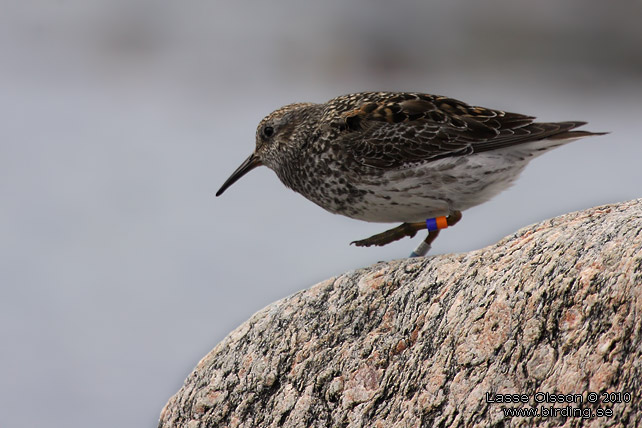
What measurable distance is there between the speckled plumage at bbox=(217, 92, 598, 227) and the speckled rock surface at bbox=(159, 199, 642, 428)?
3.13 ft

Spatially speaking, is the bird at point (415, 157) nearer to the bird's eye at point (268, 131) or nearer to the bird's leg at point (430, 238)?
the bird's leg at point (430, 238)

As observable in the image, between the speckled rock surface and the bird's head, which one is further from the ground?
the bird's head

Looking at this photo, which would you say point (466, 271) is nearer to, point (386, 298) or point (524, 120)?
point (386, 298)

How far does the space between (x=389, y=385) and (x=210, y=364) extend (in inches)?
69.8

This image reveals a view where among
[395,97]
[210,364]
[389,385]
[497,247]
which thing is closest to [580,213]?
[497,247]

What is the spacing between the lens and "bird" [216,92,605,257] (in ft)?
25.5

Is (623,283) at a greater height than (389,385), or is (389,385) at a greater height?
(623,283)

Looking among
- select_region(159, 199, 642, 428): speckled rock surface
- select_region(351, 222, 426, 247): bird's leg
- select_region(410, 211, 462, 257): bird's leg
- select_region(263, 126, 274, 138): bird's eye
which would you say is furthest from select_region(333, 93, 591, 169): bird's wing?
select_region(159, 199, 642, 428): speckled rock surface

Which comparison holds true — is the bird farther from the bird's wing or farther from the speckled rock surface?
the speckled rock surface

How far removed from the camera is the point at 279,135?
30.1 feet

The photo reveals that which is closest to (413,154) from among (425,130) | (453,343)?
(425,130)

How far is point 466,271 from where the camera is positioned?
21.5 ft

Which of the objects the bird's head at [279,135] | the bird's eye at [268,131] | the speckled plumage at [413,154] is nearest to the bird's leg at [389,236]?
the speckled plumage at [413,154]

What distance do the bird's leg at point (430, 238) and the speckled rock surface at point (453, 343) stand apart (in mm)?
636
